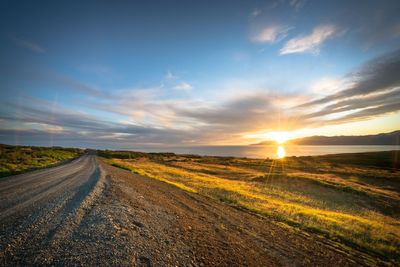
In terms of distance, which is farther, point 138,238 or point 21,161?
point 21,161

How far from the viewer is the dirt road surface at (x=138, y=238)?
661 centimetres

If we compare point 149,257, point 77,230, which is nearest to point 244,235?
point 149,257

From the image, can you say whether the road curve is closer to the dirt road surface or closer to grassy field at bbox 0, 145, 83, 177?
the dirt road surface

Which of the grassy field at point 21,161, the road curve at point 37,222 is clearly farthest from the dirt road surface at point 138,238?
the grassy field at point 21,161

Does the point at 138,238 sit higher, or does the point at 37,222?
the point at 37,222

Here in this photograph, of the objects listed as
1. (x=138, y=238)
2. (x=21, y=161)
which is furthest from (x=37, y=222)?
(x=21, y=161)

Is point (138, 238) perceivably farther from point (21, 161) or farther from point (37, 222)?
point (21, 161)

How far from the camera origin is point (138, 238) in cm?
819

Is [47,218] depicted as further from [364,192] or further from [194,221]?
[364,192]

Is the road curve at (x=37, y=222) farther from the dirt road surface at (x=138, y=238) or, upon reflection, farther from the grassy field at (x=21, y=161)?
the grassy field at (x=21, y=161)

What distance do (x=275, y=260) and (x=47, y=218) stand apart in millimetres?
9976

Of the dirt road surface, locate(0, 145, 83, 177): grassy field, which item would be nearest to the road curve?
the dirt road surface

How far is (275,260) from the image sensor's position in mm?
7973

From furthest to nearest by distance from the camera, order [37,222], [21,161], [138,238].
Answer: [21,161] → [37,222] → [138,238]
